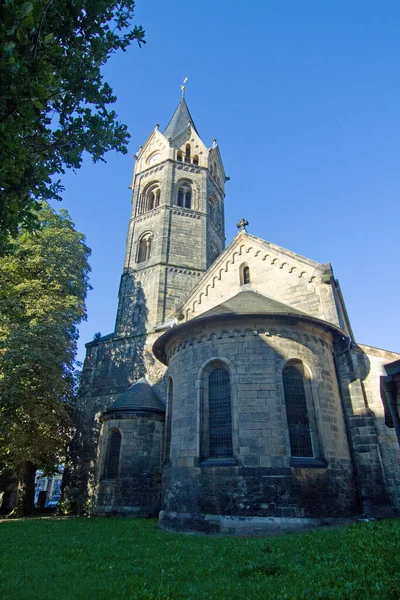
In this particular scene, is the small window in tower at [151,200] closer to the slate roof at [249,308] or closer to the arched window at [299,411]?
the slate roof at [249,308]

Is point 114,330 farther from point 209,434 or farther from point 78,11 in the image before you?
point 78,11

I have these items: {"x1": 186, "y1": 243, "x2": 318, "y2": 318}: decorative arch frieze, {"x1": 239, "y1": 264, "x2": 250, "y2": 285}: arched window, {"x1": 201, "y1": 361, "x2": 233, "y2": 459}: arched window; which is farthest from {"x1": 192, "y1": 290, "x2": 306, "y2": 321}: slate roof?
{"x1": 239, "y1": 264, "x2": 250, "y2": 285}: arched window

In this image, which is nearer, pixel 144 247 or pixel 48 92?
pixel 48 92

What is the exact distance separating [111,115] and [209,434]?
29.9 ft

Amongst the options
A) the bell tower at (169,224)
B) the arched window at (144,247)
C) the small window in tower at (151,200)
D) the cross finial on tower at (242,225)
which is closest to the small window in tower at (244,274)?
the cross finial on tower at (242,225)

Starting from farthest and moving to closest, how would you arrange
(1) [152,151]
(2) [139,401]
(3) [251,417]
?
(1) [152,151]
(2) [139,401]
(3) [251,417]

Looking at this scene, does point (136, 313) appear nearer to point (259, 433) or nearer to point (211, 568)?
point (259, 433)

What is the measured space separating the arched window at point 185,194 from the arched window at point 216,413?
664 inches

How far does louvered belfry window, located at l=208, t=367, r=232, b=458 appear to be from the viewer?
1097 centimetres

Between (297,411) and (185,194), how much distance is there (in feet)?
63.4

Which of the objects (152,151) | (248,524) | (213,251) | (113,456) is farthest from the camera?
(152,151)

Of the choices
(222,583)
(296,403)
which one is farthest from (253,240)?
(222,583)

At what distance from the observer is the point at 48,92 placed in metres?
4.13

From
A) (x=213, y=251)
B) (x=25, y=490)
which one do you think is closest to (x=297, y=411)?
(x=25, y=490)
